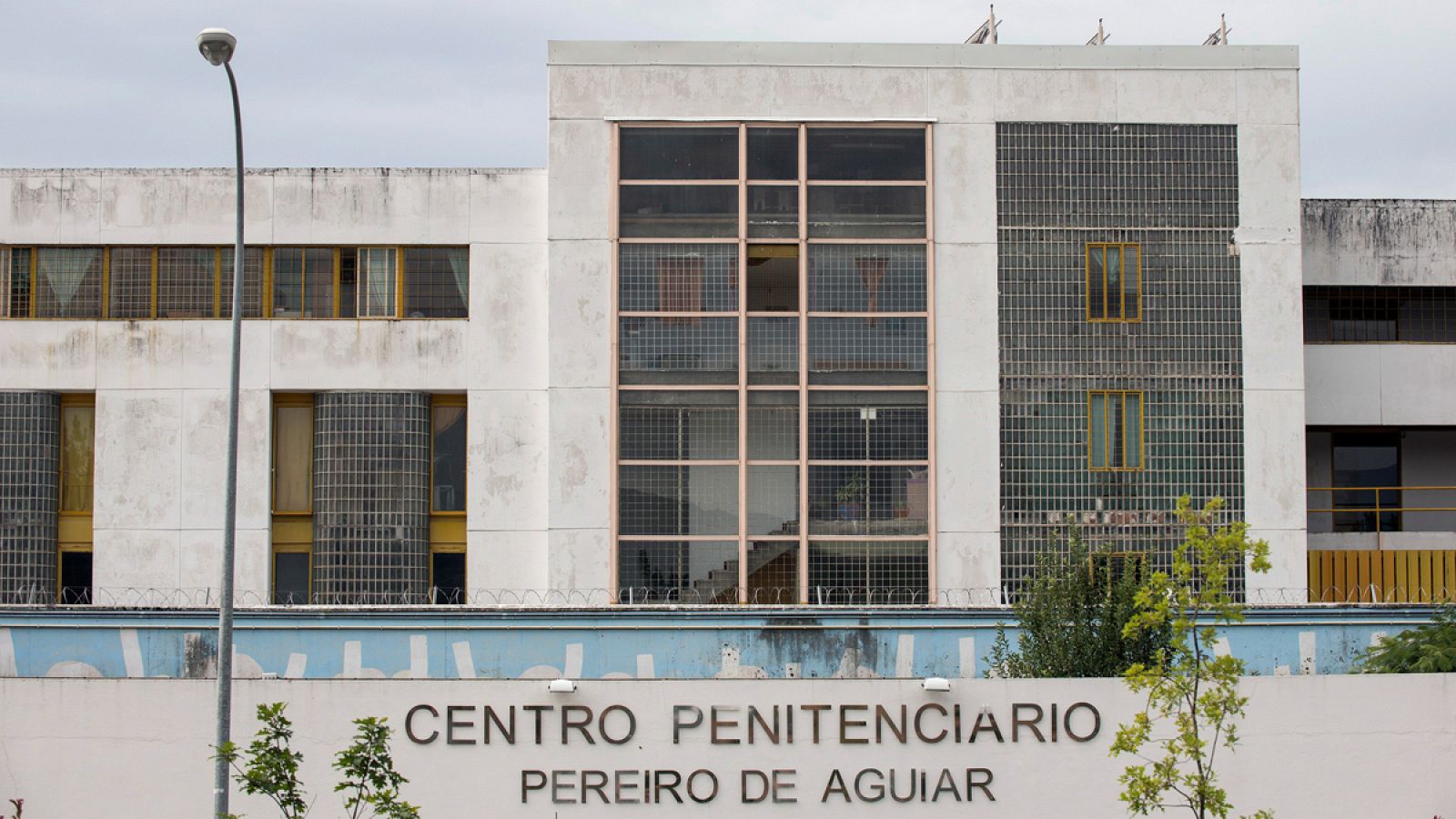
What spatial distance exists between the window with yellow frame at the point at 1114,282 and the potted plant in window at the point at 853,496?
5.47 m

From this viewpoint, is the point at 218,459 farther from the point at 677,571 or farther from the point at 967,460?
the point at 967,460

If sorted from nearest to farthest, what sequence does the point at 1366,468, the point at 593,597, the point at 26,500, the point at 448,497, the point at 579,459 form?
the point at 593,597, the point at 579,459, the point at 26,500, the point at 448,497, the point at 1366,468

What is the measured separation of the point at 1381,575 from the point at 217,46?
82.9 ft

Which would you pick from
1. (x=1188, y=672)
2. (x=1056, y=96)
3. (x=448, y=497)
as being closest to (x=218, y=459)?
(x=448, y=497)

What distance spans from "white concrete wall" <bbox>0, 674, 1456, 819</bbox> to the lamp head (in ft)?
24.4

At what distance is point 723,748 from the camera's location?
1909 cm

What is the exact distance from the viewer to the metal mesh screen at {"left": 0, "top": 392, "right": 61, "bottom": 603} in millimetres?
30703

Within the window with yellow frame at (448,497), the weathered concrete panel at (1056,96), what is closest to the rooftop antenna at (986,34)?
the weathered concrete panel at (1056,96)

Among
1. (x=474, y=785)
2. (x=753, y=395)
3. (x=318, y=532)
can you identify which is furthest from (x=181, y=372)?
(x=474, y=785)

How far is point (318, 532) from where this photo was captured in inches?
1202

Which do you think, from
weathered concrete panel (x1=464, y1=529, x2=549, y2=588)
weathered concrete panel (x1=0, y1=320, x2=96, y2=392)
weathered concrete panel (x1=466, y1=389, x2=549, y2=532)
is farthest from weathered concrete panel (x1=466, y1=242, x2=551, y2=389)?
weathered concrete panel (x1=0, y1=320, x2=96, y2=392)

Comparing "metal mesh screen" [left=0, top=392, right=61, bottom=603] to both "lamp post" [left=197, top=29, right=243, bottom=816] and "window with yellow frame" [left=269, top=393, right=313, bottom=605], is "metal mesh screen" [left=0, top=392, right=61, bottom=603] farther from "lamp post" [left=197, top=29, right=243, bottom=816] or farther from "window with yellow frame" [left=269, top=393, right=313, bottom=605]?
"lamp post" [left=197, top=29, right=243, bottom=816]

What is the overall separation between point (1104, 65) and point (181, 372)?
19042 millimetres

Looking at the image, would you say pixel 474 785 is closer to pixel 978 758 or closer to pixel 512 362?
pixel 978 758
